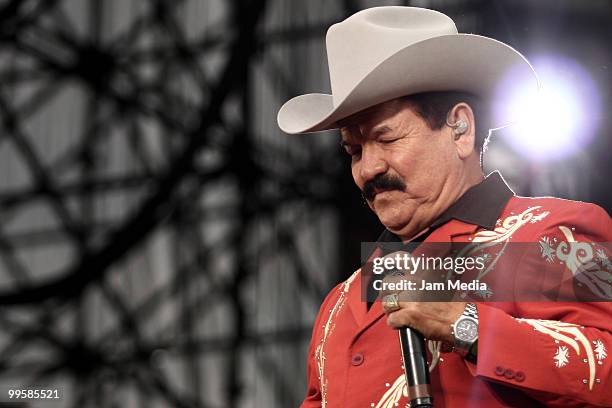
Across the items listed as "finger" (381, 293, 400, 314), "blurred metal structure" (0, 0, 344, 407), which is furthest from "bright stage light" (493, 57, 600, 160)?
"finger" (381, 293, 400, 314)

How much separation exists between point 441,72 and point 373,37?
17cm

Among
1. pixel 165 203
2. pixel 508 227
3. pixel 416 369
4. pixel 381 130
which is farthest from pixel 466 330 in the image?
pixel 165 203

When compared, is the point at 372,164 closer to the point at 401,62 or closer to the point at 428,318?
the point at 401,62

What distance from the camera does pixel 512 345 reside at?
1.50 meters

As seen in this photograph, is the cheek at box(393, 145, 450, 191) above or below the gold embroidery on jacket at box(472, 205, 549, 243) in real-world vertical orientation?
above

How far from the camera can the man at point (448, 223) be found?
1.50m

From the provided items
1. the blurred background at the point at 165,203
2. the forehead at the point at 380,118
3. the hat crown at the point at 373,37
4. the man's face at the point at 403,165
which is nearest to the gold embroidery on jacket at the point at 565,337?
the man's face at the point at 403,165

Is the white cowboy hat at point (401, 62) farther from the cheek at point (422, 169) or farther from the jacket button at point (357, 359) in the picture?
the jacket button at point (357, 359)

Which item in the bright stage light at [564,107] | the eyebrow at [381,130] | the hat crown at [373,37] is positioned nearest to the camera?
the eyebrow at [381,130]

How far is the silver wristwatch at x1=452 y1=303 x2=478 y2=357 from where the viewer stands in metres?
1.48

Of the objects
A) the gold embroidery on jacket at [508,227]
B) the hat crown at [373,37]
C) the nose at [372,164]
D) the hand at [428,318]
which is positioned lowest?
the hand at [428,318]

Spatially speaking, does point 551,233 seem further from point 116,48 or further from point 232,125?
point 116,48

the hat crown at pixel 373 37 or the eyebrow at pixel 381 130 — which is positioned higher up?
the hat crown at pixel 373 37

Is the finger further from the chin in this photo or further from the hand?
the chin
